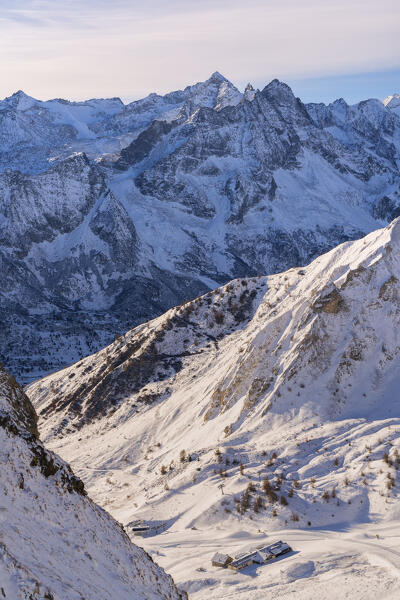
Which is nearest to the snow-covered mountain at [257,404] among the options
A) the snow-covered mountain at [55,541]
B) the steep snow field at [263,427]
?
the steep snow field at [263,427]

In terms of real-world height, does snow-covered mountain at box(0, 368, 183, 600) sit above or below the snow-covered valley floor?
above

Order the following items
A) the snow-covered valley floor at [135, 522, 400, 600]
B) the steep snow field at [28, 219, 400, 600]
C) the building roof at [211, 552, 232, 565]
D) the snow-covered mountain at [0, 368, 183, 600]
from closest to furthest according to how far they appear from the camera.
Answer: the snow-covered mountain at [0, 368, 183, 600]
the snow-covered valley floor at [135, 522, 400, 600]
the building roof at [211, 552, 232, 565]
the steep snow field at [28, 219, 400, 600]

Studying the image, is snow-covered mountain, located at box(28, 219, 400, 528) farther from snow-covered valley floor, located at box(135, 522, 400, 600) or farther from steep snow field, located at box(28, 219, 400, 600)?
snow-covered valley floor, located at box(135, 522, 400, 600)

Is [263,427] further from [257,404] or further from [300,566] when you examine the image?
[300,566]

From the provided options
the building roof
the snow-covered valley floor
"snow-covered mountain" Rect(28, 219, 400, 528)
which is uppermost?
"snow-covered mountain" Rect(28, 219, 400, 528)

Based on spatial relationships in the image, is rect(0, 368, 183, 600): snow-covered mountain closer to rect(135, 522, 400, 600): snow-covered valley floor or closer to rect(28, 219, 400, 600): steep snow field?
rect(135, 522, 400, 600): snow-covered valley floor

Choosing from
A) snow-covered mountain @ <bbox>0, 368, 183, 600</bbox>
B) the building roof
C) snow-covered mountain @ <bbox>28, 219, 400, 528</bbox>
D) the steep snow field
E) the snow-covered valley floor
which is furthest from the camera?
snow-covered mountain @ <bbox>28, 219, 400, 528</bbox>

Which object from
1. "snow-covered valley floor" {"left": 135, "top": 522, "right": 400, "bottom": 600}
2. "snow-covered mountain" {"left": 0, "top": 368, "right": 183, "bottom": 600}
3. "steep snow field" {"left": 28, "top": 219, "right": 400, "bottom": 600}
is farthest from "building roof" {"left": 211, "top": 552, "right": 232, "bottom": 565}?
"snow-covered mountain" {"left": 0, "top": 368, "right": 183, "bottom": 600}

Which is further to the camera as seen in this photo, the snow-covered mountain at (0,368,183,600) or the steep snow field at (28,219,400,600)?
the steep snow field at (28,219,400,600)
